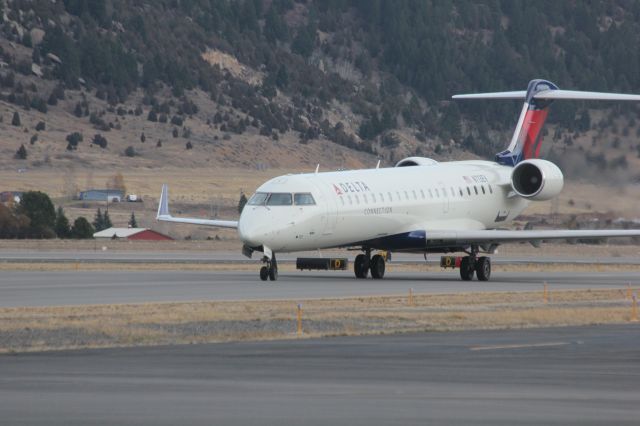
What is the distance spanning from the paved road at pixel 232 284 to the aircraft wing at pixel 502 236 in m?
1.36

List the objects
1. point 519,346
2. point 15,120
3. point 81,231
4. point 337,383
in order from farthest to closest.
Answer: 1. point 15,120
2. point 81,231
3. point 519,346
4. point 337,383

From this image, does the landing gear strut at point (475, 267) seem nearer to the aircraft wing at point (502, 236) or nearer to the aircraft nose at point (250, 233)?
the aircraft wing at point (502, 236)

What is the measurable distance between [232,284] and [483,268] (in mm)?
9898

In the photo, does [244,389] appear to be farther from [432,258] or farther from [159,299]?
[432,258]

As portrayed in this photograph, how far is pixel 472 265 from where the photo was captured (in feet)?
167

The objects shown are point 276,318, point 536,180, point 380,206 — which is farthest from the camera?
point 536,180

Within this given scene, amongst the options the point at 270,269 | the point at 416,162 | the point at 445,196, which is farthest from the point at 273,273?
the point at 416,162

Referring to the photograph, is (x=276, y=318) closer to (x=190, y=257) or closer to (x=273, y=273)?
(x=273, y=273)

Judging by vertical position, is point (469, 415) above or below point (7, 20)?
below

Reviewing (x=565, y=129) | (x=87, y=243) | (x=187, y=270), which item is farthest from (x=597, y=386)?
(x=565, y=129)

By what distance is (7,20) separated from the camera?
178625mm

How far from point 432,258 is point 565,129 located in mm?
25134

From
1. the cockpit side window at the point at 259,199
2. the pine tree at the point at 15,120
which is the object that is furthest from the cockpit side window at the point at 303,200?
the pine tree at the point at 15,120

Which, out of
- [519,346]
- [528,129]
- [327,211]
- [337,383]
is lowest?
[337,383]
